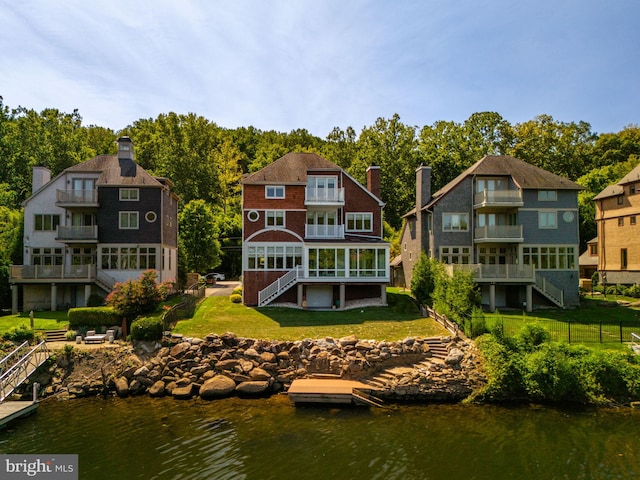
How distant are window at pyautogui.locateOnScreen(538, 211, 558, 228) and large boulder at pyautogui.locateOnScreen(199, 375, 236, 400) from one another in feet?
81.9

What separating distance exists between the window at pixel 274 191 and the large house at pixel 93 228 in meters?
7.84

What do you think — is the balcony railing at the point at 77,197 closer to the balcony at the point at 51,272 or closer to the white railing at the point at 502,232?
the balcony at the point at 51,272

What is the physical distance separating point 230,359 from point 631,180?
36.6 meters

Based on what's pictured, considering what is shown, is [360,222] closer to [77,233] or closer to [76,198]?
[77,233]

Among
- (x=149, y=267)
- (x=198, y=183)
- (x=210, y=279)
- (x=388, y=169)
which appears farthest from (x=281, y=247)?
(x=198, y=183)

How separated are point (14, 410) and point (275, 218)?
63.2ft

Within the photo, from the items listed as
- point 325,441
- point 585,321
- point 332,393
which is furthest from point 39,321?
point 585,321

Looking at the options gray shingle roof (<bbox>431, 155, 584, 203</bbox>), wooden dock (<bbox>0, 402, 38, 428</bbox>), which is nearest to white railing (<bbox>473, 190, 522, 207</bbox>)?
gray shingle roof (<bbox>431, 155, 584, 203</bbox>)

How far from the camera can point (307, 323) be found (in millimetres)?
27750

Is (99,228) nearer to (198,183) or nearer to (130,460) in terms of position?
(130,460)

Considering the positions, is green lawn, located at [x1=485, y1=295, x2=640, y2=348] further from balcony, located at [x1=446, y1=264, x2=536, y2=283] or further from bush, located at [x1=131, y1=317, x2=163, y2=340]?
bush, located at [x1=131, y1=317, x2=163, y2=340]

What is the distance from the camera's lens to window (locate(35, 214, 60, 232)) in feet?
111

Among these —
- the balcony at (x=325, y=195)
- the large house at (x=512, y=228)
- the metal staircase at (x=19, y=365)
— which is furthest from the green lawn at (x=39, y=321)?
Answer: the large house at (x=512, y=228)

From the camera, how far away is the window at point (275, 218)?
33281 millimetres
